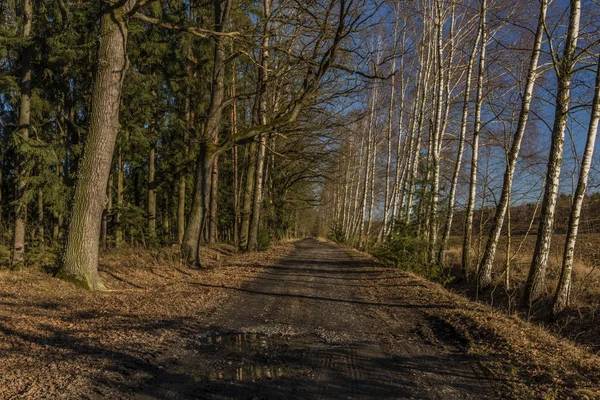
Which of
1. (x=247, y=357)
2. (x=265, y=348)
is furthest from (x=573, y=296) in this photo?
(x=247, y=357)

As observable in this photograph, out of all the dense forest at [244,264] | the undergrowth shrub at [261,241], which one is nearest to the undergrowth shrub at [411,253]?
the dense forest at [244,264]

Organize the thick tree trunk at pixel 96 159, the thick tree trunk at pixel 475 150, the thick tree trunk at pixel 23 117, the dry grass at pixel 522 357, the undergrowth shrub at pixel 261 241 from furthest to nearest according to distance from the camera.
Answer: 1. the undergrowth shrub at pixel 261 241
2. the thick tree trunk at pixel 475 150
3. the thick tree trunk at pixel 23 117
4. the thick tree trunk at pixel 96 159
5. the dry grass at pixel 522 357

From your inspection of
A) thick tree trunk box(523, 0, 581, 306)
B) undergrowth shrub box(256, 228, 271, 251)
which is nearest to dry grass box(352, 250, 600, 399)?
thick tree trunk box(523, 0, 581, 306)

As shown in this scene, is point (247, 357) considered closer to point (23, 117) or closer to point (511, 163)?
point (511, 163)

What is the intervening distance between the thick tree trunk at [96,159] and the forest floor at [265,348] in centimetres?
48

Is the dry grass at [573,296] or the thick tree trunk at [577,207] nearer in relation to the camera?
the dry grass at [573,296]

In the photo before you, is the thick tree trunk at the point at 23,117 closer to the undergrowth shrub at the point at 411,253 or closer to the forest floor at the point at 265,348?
the forest floor at the point at 265,348

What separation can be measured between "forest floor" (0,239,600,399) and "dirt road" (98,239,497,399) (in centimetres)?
2

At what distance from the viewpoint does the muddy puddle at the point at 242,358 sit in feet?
11.6

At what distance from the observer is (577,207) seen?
25.9 feet

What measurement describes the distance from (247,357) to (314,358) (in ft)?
2.28

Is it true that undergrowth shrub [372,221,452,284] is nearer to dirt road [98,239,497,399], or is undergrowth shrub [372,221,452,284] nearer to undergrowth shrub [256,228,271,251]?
dirt road [98,239,497,399]

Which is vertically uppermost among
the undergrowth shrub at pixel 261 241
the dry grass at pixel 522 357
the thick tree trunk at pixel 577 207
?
the thick tree trunk at pixel 577 207

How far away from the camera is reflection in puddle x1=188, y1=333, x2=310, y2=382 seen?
3543 millimetres
